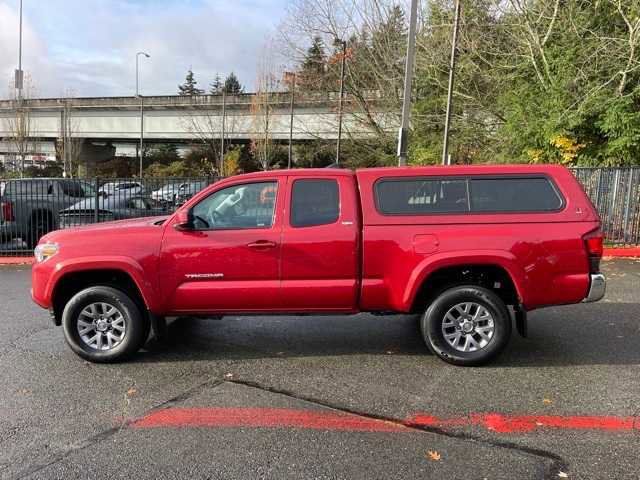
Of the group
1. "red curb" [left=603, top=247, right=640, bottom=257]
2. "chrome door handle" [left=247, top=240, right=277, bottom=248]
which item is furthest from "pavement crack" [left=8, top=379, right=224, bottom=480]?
"red curb" [left=603, top=247, right=640, bottom=257]

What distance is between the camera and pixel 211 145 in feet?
166

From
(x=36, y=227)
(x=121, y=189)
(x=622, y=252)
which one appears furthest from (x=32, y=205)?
(x=622, y=252)

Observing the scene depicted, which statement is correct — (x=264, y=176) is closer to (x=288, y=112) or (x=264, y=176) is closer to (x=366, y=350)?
(x=366, y=350)

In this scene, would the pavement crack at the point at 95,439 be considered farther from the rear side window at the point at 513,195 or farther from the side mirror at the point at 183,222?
the rear side window at the point at 513,195

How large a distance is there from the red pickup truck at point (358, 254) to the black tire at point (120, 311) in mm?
12

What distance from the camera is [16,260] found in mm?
12039

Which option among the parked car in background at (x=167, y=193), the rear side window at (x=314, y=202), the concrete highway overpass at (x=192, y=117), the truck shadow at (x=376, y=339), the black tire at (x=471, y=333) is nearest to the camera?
the black tire at (x=471, y=333)

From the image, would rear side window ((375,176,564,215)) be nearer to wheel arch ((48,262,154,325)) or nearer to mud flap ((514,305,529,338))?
mud flap ((514,305,529,338))

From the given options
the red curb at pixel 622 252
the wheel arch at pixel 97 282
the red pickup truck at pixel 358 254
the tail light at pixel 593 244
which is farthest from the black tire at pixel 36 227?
the red curb at pixel 622 252

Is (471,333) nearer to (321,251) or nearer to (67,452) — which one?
(321,251)

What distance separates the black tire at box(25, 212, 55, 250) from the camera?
12.5 m

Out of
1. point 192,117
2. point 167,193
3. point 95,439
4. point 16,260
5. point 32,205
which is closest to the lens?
point 95,439

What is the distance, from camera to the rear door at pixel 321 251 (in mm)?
5121

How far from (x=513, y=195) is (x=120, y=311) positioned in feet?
12.7
